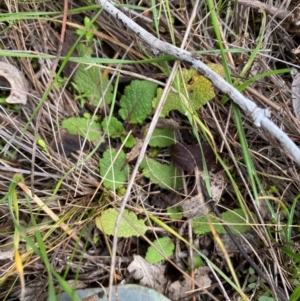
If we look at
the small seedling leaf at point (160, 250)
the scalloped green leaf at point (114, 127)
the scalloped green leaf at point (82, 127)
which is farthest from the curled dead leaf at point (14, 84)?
the small seedling leaf at point (160, 250)

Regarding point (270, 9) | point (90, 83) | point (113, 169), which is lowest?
point (113, 169)

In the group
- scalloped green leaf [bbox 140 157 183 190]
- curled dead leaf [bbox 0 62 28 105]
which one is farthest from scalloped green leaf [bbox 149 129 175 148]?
curled dead leaf [bbox 0 62 28 105]

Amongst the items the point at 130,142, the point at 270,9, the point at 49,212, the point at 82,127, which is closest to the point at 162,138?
the point at 130,142

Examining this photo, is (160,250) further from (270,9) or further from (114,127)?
(270,9)

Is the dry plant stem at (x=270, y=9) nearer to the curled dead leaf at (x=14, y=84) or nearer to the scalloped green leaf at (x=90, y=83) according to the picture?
the scalloped green leaf at (x=90, y=83)

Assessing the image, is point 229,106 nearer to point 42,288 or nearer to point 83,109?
point 83,109

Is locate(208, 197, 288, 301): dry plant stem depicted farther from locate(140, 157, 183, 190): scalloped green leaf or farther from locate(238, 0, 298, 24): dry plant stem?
locate(238, 0, 298, 24): dry plant stem
